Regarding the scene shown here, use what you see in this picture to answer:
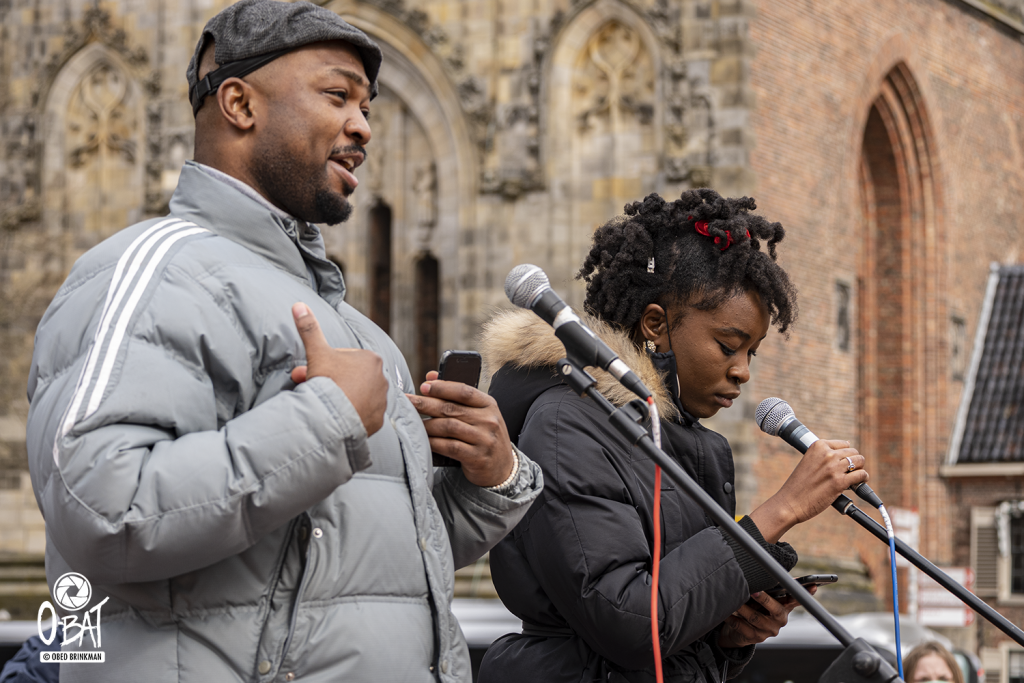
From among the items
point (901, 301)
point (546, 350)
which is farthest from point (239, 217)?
point (901, 301)

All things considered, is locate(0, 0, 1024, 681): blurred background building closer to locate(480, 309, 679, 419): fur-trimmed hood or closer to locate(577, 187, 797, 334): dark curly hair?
locate(577, 187, 797, 334): dark curly hair

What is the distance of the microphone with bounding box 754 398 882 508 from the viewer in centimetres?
343

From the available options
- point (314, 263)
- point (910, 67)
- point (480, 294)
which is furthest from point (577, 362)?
point (910, 67)

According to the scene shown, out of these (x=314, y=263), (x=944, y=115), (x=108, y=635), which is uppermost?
(x=944, y=115)

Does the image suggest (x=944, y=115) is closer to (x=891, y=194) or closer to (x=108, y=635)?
(x=891, y=194)

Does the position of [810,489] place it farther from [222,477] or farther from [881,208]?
[881,208]

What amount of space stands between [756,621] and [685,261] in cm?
92

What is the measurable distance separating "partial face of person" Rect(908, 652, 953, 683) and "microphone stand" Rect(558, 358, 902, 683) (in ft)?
16.3

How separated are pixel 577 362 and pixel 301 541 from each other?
71 cm

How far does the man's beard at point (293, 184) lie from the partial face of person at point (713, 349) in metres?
1.16

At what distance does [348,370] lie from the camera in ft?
7.87

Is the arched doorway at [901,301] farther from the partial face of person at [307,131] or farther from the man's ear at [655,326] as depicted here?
the partial face of person at [307,131]

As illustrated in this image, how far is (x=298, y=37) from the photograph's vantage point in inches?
105

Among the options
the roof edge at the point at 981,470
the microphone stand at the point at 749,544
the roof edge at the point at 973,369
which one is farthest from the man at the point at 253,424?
the roof edge at the point at 973,369
